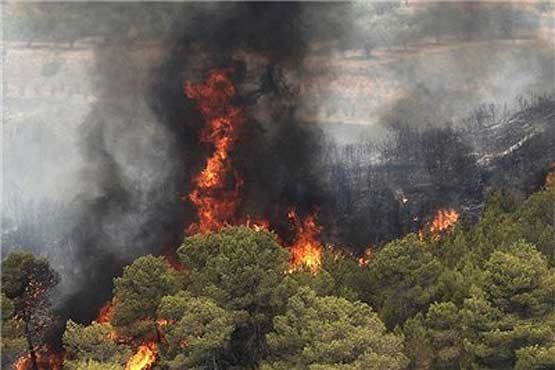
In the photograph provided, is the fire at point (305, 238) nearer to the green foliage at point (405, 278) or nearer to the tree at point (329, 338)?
the green foliage at point (405, 278)

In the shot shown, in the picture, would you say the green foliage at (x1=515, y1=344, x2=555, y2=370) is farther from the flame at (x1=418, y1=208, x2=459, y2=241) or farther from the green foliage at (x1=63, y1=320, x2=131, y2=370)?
the flame at (x1=418, y1=208, x2=459, y2=241)

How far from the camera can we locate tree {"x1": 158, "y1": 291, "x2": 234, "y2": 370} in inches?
1153

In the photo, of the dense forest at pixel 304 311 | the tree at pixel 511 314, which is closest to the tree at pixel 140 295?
the dense forest at pixel 304 311

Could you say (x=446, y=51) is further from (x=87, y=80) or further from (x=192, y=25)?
(x=87, y=80)

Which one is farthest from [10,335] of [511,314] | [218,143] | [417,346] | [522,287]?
[218,143]

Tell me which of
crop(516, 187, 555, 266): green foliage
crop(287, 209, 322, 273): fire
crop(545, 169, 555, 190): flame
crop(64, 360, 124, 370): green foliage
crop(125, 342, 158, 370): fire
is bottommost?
crop(287, 209, 322, 273): fire

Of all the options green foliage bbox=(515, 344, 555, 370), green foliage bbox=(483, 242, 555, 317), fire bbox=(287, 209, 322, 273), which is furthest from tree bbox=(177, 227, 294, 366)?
fire bbox=(287, 209, 322, 273)

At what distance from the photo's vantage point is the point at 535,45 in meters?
55.7

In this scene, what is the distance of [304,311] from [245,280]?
3.60m

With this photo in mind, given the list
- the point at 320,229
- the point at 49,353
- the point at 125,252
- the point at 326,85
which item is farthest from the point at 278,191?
the point at 49,353

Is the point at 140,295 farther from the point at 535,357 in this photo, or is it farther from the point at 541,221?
the point at 541,221

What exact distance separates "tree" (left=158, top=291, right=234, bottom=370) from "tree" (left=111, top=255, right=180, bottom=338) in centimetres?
164

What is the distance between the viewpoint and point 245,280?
31359mm

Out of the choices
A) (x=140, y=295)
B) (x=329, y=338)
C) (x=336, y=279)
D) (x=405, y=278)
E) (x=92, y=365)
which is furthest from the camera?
(x=336, y=279)
